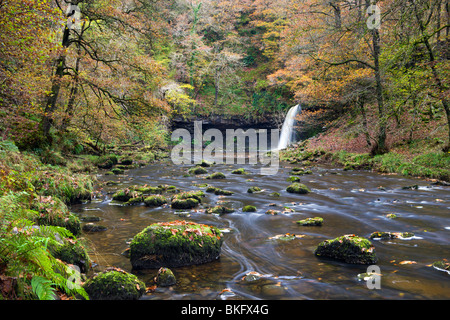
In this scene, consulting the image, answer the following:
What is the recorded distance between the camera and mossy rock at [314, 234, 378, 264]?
4.21 m

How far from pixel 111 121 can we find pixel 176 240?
37.9 feet

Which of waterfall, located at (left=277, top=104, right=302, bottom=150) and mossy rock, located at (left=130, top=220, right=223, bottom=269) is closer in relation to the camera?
mossy rock, located at (left=130, top=220, right=223, bottom=269)

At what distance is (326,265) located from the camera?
→ 13.7 feet

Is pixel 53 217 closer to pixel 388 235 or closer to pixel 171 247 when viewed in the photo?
pixel 171 247

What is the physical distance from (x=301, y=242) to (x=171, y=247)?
230 cm

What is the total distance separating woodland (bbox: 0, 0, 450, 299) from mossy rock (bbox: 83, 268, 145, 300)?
12.0 inches

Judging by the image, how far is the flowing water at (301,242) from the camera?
3498 mm

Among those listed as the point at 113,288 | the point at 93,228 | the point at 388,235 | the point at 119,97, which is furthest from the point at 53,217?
the point at 119,97

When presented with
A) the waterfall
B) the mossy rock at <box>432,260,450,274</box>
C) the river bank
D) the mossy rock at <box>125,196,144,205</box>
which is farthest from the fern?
the waterfall

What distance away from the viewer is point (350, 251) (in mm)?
4258

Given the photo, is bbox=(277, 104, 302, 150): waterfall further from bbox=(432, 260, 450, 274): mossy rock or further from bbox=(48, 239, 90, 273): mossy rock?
bbox=(48, 239, 90, 273): mossy rock

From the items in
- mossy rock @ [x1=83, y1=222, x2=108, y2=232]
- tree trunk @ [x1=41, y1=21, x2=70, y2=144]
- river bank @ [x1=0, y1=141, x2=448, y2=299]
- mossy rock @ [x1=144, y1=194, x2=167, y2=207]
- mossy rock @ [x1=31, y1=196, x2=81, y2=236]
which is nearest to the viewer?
river bank @ [x1=0, y1=141, x2=448, y2=299]
